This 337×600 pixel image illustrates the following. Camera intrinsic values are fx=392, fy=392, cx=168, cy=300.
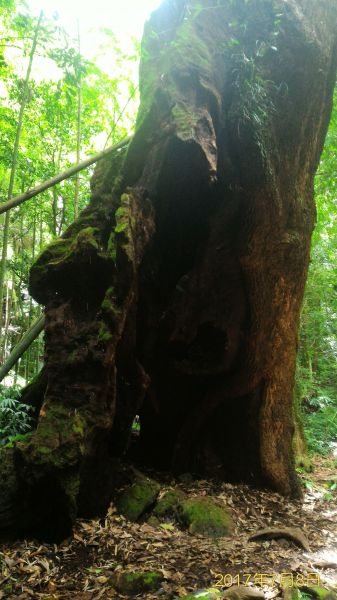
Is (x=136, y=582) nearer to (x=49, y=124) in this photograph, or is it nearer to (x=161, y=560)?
(x=161, y=560)

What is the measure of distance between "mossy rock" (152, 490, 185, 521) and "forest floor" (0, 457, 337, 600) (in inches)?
8.5

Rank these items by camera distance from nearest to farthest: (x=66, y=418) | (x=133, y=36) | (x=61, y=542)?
1. (x=61, y=542)
2. (x=66, y=418)
3. (x=133, y=36)

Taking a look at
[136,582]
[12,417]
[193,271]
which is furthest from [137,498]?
[193,271]

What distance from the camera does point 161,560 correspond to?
11.0 feet

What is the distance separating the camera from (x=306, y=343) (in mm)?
12109

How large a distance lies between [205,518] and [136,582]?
146 cm

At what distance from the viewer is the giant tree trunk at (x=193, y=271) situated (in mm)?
3861

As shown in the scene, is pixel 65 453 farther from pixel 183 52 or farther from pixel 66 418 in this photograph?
pixel 183 52

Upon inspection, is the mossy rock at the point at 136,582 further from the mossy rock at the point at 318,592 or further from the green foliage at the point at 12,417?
the green foliage at the point at 12,417

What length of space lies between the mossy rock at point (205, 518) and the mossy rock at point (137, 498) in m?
0.39

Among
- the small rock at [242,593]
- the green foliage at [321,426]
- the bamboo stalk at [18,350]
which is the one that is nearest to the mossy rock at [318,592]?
the small rock at [242,593]

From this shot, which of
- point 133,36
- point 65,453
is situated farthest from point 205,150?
point 133,36

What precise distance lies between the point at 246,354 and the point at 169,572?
115 inches

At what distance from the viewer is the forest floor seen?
291 cm
